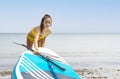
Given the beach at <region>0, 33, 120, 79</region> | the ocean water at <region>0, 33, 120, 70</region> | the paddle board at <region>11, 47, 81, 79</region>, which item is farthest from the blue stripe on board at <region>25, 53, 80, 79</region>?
the ocean water at <region>0, 33, 120, 70</region>

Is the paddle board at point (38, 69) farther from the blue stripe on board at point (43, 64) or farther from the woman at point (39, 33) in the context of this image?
the woman at point (39, 33)

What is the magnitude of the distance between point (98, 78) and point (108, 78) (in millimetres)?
365

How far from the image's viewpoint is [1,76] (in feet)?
47.2

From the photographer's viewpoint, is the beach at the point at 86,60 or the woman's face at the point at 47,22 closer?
the woman's face at the point at 47,22

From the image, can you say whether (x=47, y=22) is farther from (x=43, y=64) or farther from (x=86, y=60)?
(x=86, y=60)

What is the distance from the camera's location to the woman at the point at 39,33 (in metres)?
8.70

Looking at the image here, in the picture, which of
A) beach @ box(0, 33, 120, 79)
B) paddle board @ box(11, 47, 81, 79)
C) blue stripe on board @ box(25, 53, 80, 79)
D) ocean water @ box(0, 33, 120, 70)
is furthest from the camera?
ocean water @ box(0, 33, 120, 70)

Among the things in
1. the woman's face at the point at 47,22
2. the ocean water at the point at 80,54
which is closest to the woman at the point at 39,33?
the woman's face at the point at 47,22

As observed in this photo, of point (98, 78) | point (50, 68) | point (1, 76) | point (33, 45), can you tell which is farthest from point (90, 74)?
point (50, 68)

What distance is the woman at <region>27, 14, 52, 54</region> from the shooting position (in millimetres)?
8703

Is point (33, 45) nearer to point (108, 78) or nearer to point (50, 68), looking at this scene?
point (50, 68)

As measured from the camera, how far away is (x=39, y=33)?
898 centimetres

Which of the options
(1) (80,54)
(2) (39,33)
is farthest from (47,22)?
(1) (80,54)

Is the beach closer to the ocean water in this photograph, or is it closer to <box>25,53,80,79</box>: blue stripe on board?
the ocean water
